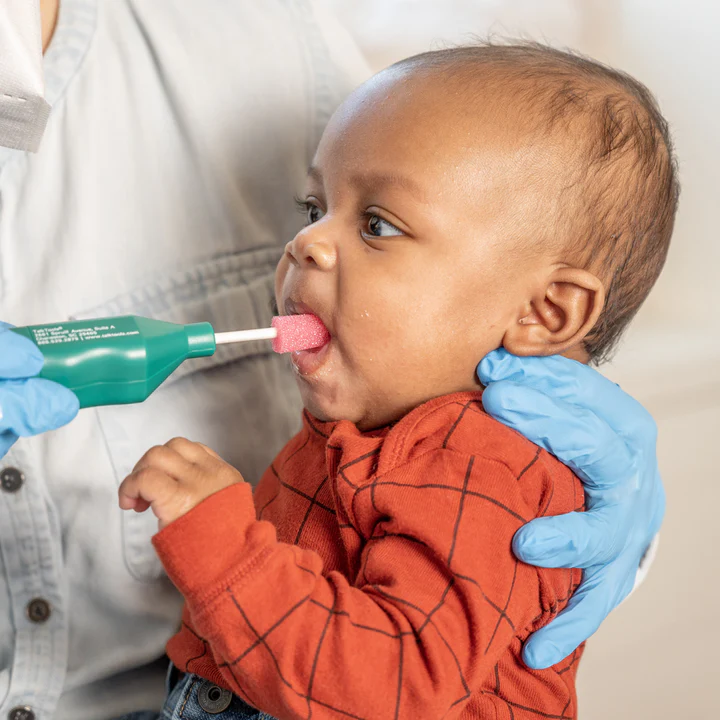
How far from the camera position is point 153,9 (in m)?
1.09

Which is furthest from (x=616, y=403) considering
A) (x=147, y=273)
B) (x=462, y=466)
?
(x=147, y=273)

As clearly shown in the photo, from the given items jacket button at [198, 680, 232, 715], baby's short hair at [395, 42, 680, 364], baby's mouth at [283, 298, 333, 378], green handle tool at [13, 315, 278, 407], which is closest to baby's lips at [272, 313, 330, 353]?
baby's mouth at [283, 298, 333, 378]

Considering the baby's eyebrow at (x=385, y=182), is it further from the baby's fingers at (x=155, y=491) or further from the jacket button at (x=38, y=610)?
the jacket button at (x=38, y=610)

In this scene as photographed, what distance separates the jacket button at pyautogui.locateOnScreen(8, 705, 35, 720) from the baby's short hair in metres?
0.69

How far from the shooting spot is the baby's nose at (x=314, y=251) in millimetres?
875

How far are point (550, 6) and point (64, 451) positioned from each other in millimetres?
1185

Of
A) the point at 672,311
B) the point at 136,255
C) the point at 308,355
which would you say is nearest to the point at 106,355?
the point at 308,355

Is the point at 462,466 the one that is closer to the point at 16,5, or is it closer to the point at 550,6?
the point at 16,5

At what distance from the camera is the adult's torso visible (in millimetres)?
972

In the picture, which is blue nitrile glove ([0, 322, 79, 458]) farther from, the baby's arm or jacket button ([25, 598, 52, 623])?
jacket button ([25, 598, 52, 623])

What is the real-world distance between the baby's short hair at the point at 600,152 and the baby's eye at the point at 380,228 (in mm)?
153

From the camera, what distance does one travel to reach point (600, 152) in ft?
2.88

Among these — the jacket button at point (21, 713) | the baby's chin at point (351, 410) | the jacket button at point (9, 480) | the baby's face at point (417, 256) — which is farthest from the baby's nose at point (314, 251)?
the jacket button at point (21, 713)

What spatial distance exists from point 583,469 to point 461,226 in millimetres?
270
